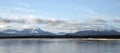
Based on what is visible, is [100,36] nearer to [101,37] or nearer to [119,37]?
[101,37]

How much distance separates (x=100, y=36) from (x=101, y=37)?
3.07ft

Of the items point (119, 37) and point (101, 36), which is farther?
point (101, 36)

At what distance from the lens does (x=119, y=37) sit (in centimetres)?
15162

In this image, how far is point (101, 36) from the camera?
553 ft

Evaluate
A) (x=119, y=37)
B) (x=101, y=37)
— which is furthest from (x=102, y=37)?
(x=119, y=37)

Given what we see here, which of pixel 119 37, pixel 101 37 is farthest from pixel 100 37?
pixel 119 37

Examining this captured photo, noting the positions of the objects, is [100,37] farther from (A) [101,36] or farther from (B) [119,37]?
(B) [119,37]

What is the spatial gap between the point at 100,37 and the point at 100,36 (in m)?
1.02

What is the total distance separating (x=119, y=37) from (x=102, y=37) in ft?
54.1

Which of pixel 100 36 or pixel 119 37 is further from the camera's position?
pixel 100 36

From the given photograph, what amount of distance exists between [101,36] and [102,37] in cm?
184

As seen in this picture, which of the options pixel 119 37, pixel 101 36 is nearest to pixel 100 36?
pixel 101 36

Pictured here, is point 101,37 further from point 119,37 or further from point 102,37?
point 119,37

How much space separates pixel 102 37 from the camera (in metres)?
167
